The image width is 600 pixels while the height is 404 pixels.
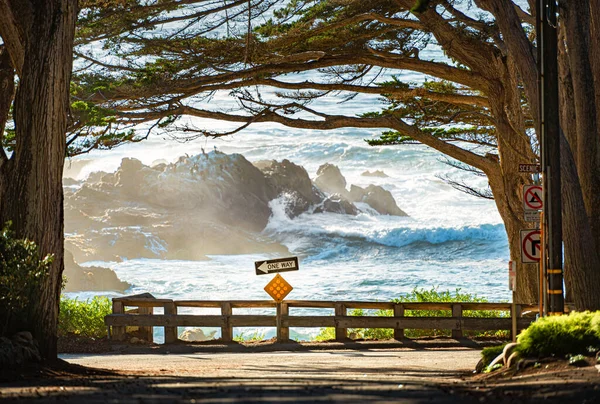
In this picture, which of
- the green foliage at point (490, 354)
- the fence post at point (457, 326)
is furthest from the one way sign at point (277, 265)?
the green foliage at point (490, 354)

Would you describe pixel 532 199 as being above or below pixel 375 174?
below

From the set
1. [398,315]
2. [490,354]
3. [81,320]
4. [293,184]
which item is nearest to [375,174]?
[293,184]

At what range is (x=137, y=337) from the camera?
19375 millimetres

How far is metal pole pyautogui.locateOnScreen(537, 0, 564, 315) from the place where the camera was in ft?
39.6

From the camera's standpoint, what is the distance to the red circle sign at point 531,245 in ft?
47.6

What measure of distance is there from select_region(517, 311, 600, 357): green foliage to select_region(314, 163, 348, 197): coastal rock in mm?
79554

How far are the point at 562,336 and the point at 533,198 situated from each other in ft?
16.2

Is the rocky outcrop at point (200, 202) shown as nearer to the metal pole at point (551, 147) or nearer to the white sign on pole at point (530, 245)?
the white sign on pole at point (530, 245)

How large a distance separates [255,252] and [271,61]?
2459 inches

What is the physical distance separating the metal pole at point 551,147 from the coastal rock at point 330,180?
77549 mm

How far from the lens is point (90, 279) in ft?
204

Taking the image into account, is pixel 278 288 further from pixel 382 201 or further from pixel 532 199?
pixel 382 201

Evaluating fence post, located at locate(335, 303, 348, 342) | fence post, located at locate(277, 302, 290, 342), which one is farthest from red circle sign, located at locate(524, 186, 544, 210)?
fence post, located at locate(277, 302, 290, 342)

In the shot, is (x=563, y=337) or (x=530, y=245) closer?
(x=563, y=337)
